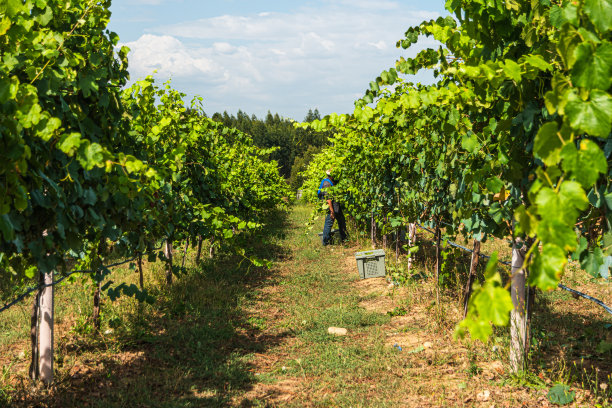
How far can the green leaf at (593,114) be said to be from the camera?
110 cm

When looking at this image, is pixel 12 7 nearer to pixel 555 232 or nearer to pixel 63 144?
pixel 63 144

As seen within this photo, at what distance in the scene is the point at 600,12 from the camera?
47.5 inches

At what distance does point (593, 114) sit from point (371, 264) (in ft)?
21.8

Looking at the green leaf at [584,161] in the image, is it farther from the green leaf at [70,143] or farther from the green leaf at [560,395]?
the green leaf at [560,395]

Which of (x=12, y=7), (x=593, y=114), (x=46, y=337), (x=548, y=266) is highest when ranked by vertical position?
(x=12, y=7)

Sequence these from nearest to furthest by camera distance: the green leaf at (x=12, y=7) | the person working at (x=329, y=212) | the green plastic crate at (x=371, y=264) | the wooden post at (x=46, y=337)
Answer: the green leaf at (x=12, y=7) < the wooden post at (x=46, y=337) < the green plastic crate at (x=371, y=264) < the person working at (x=329, y=212)

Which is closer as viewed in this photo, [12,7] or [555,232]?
[555,232]

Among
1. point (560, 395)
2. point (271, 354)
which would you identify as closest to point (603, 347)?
point (560, 395)

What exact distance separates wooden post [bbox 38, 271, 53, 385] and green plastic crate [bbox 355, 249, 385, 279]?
472 cm

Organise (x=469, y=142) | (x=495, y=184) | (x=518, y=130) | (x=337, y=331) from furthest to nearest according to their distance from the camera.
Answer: (x=337, y=331) < (x=469, y=142) < (x=518, y=130) < (x=495, y=184)

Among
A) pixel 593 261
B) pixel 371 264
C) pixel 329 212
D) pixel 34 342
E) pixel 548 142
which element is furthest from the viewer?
pixel 329 212

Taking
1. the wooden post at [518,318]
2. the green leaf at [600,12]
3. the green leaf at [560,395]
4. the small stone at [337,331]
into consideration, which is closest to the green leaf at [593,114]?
the green leaf at [600,12]

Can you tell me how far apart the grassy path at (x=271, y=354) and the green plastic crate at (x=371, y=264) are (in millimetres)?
290

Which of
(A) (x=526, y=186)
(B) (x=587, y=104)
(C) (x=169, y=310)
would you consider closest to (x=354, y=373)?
Answer: (A) (x=526, y=186)
